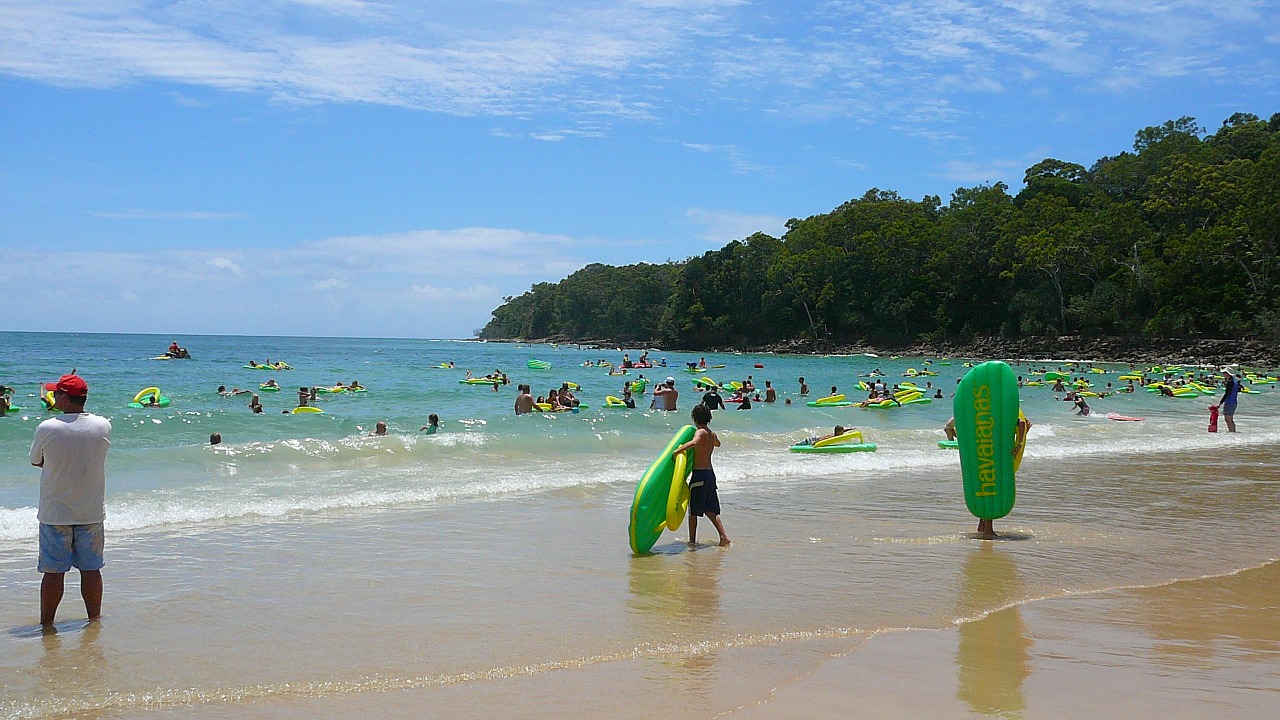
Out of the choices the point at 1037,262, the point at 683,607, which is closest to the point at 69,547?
the point at 683,607

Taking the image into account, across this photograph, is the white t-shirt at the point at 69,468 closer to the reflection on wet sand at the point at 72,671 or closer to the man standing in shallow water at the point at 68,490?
the man standing in shallow water at the point at 68,490

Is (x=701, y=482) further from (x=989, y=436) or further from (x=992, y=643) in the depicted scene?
(x=992, y=643)

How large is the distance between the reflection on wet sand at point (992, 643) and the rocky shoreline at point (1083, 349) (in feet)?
163

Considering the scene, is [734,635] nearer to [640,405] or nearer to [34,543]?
[34,543]

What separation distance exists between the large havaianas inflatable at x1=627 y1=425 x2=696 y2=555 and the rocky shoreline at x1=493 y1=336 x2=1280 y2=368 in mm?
49806

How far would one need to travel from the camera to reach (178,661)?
4789mm

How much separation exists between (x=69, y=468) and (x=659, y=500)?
4128 mm

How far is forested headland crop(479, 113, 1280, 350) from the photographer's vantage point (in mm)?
54375

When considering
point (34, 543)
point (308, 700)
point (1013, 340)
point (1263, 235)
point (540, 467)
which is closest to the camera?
point (308, 700)

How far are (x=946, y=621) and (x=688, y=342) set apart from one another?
88542mm

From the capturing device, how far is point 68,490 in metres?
5.20

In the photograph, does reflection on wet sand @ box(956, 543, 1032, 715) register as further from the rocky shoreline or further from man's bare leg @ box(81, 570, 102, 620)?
the rocky shoreline

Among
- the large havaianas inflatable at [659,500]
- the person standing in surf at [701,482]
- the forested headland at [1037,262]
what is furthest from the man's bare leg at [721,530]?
the forested headland at [1037,262]

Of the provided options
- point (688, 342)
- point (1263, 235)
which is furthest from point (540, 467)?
point (688, 342)
